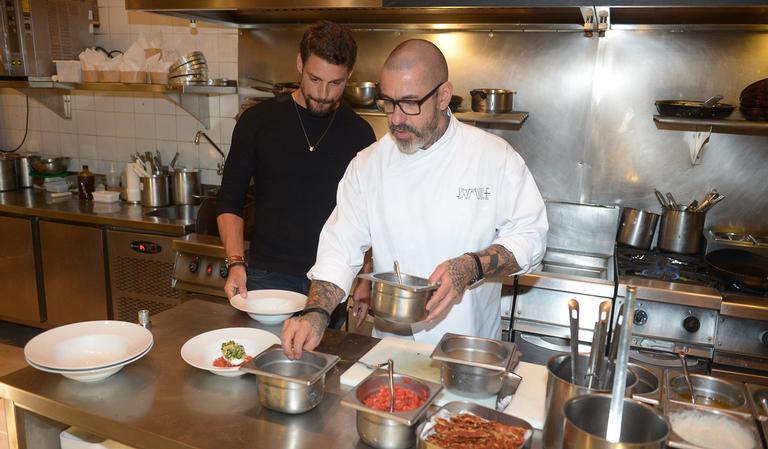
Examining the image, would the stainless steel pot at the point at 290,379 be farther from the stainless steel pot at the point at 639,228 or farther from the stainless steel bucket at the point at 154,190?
the stainless steel bucket at the point at 154,190

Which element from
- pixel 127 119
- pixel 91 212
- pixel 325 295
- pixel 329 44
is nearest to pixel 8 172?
pixel 127 119

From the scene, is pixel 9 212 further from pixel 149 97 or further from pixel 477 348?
pixel 477 348

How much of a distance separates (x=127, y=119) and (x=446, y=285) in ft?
13.4

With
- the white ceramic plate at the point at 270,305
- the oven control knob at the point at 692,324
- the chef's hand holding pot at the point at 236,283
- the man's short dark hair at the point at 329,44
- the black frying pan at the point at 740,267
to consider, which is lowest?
the oven control knob at the point at 692,324

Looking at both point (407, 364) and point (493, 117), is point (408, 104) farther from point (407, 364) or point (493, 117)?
point (493, 117)

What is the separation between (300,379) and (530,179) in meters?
1.15

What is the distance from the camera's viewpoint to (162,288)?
4105mm

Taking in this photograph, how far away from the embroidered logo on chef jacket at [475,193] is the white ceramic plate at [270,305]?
71 cm

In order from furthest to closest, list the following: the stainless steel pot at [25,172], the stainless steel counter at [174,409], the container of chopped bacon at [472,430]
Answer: the stainless steel pot at [25,172] → the stainless steel counter at [174,409] → the container of chopped bacon at [472,430]

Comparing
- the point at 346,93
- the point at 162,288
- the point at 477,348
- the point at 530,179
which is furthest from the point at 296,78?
the point at 477,348

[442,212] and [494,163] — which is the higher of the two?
[494,163]

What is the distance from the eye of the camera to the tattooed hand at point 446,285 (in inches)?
69.1

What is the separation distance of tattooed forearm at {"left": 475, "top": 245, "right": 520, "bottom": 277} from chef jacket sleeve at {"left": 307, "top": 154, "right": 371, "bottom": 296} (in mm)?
471

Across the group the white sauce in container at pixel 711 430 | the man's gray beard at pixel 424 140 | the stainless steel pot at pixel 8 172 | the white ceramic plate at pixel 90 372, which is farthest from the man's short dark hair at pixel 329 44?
the stainless steel pot at pixel 8 172
